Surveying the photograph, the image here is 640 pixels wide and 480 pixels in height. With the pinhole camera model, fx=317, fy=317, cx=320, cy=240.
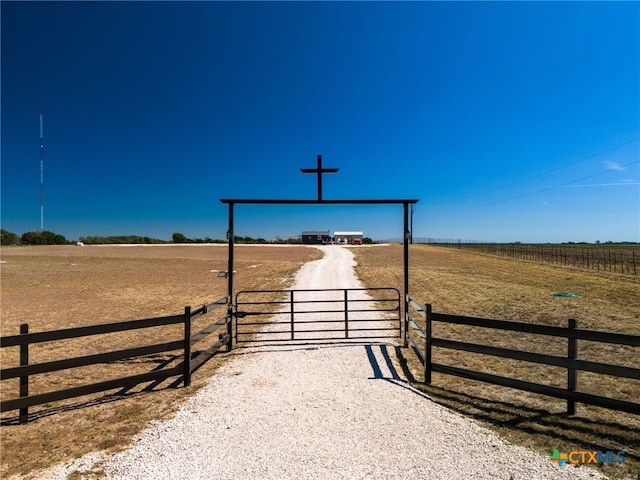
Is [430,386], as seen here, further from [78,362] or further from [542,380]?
[78,362]

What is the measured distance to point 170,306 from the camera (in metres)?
13.3

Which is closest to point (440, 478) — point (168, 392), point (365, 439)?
point (365, 439)

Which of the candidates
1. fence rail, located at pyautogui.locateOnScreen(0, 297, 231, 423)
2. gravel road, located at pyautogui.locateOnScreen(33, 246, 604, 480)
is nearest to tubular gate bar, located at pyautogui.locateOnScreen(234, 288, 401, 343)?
fence rail, located at pyautogui.locateOnScreen(0, 297, 231, 423)

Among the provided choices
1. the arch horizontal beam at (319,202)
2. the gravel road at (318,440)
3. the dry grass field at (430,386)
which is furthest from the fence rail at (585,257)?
the gravel road at (318,440)

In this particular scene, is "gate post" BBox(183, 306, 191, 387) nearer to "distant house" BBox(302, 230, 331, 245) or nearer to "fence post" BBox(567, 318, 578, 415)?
"fence post" BBox(567, 318, 578, 415)

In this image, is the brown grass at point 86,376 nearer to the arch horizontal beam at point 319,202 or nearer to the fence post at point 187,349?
the fence post at point 187,349

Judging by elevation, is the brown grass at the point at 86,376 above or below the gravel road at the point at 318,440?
below

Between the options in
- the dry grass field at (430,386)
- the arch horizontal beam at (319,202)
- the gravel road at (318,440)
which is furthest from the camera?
the arch horizontal beam at (319,202)

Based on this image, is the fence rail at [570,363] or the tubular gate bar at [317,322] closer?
the fence rail at [570,363]

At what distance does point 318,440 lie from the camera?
3850 mm

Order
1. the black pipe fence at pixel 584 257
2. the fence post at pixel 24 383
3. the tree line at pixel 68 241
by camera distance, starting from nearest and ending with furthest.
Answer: the fence post at pixel 24 383 < the black pipe fence at pixel 584 257 < the tree line at pixel 68 241

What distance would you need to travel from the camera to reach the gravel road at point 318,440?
10.9 feet

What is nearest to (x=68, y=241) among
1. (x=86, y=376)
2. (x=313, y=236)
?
(x=313, y=236)

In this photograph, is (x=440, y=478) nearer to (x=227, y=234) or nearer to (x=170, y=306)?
(x=227, y=234)
